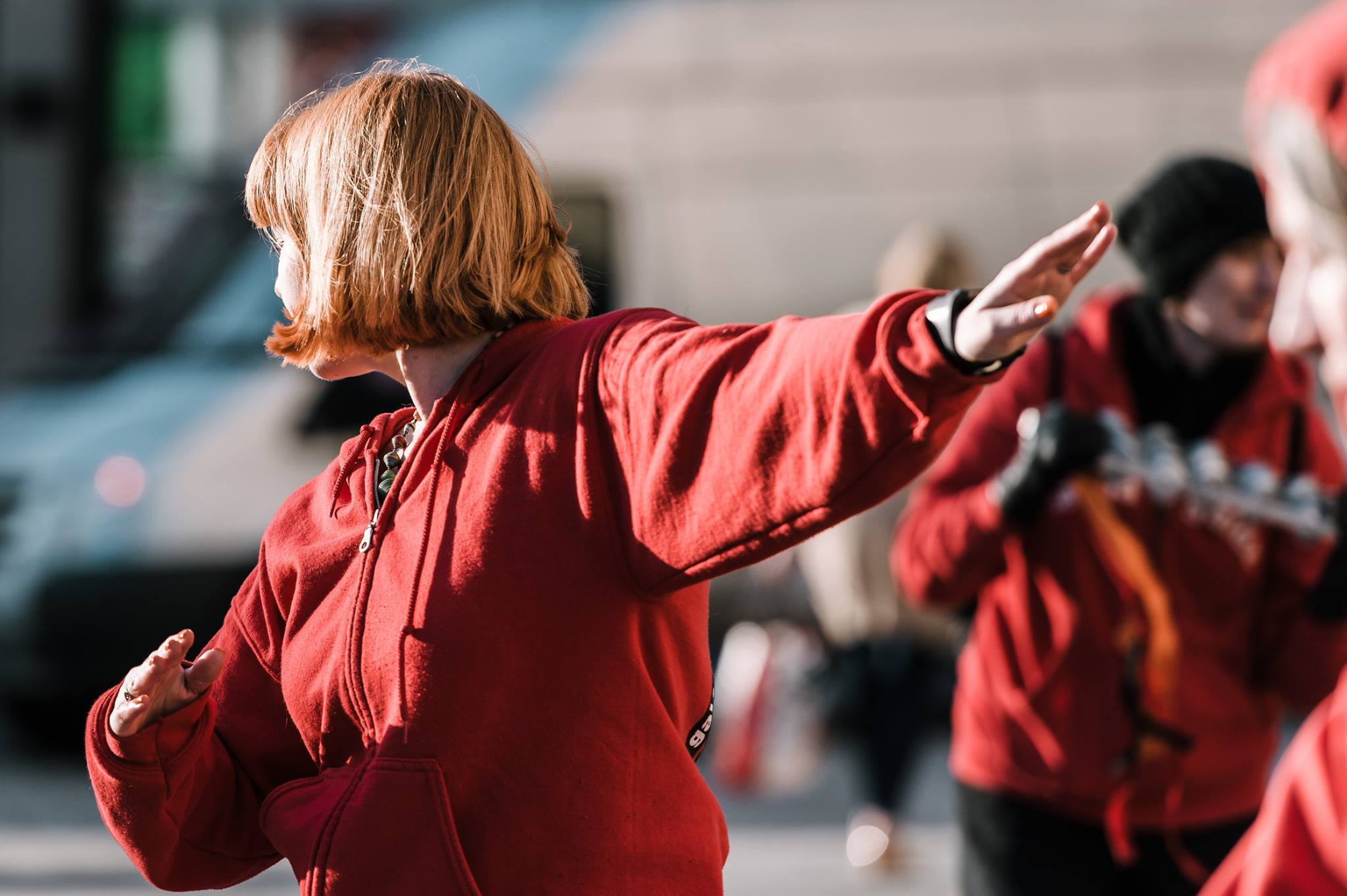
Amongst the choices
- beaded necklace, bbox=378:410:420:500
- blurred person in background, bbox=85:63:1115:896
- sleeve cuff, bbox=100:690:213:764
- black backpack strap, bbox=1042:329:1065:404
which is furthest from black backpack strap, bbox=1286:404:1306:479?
→ sleeve cuff, bbox=100:690:213:764

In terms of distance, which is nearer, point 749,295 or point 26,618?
point 26,618

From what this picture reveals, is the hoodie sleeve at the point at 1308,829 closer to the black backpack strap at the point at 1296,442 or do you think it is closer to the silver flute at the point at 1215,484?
the silver flute at the point at 1215,484

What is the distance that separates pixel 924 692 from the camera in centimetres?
532

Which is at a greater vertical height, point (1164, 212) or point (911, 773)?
point (1164, 212)

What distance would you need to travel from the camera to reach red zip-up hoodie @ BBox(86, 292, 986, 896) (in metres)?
1.44

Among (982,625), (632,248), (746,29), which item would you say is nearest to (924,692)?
(982,625)

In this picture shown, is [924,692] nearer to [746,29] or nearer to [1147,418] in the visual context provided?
[1147,418]

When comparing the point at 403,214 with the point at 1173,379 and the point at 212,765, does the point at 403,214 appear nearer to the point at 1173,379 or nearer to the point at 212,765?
the point at 212,765

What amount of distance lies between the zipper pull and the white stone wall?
5.79 meters

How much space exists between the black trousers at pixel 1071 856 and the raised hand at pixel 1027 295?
5.61ft

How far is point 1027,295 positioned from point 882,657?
4.24 metres

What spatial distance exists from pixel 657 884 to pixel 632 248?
599cm

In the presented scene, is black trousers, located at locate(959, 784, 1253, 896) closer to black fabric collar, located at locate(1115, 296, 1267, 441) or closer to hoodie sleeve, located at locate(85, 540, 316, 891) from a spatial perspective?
black fabric collar, located at locate(1115, 296, 1267, 441)

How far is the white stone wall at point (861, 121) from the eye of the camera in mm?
7551
